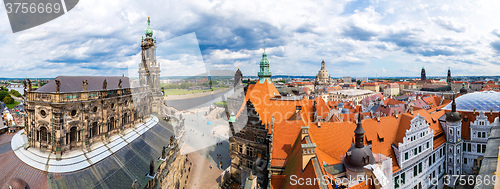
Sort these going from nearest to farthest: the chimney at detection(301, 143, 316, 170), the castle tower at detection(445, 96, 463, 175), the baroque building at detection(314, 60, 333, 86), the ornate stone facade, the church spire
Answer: the chimney at detection(301, 143, 316, 170)
the church spire
the ornate stone facade
the castle tower at detection(445, 96, 463, 175)
the baroque building at detection(314, 60, 333, 86)

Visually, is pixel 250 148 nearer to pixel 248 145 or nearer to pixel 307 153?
pixel 248 145

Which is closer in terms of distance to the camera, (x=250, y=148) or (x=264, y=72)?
(x=250, y=148)

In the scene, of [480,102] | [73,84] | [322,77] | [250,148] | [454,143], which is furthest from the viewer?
[322,77]

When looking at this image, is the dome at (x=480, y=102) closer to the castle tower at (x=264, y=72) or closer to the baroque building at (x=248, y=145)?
the castle tower at (x=264, y=72)

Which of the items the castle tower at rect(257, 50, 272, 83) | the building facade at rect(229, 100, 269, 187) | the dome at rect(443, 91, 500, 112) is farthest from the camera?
the castle tower at rect(257, 50, 272, 83)

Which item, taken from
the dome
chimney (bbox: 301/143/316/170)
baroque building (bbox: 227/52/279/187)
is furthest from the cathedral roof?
the dome

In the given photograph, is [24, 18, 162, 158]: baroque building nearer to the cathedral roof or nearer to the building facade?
the cathedral roof

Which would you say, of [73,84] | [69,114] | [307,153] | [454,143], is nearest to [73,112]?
[69,114]
